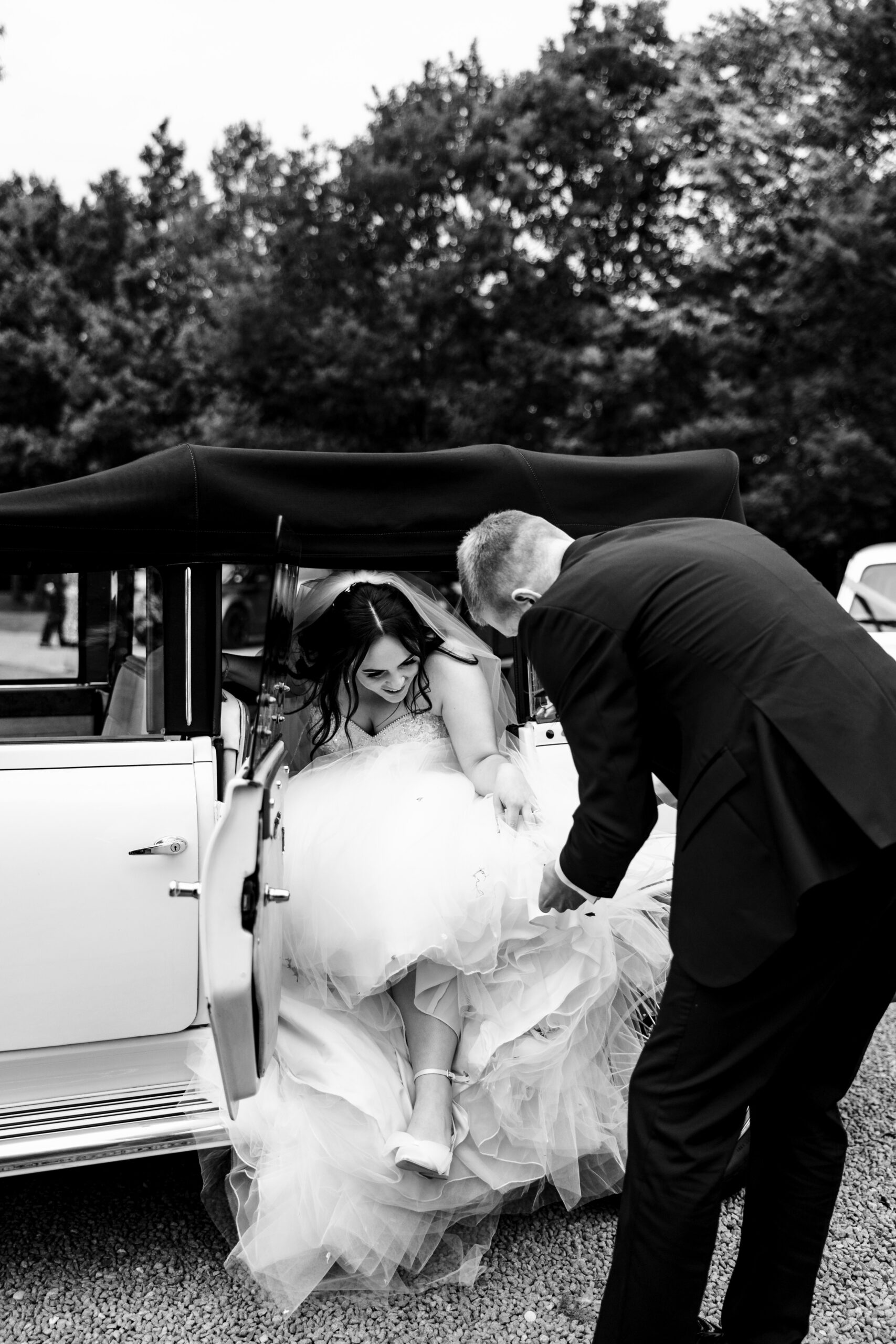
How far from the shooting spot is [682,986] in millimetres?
1948

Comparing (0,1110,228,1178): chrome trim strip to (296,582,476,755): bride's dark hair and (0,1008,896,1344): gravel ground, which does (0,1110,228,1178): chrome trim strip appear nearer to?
(0,1008,896,1344): gravel ground

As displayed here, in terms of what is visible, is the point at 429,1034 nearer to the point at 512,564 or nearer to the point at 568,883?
the point at 568,883

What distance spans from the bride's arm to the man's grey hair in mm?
753

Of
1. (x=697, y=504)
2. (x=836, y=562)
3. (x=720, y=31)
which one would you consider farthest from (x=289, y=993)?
A: (x=720, y=31)

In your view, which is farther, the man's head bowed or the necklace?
the necklace

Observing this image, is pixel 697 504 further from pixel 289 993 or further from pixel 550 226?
pixel 550 226

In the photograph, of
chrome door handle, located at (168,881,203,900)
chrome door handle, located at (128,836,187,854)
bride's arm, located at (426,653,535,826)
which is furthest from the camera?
bride's arm, located at (426,653,535,826)

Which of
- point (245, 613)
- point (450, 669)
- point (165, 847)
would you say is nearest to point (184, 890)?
point (165, 847)

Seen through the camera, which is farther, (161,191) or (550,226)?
(161,191)

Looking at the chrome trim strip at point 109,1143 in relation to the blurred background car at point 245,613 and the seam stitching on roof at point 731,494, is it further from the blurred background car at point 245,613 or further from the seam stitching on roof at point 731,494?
the seam stitching on roof at point 731,494

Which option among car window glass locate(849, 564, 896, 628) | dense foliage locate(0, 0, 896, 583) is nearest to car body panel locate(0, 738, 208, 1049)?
car window glass locate(849, 564, 896, 628)

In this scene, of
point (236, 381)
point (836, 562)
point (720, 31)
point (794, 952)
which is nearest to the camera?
point (794, 952)

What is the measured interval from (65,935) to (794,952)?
169 centimetres

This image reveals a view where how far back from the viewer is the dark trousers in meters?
1.89
